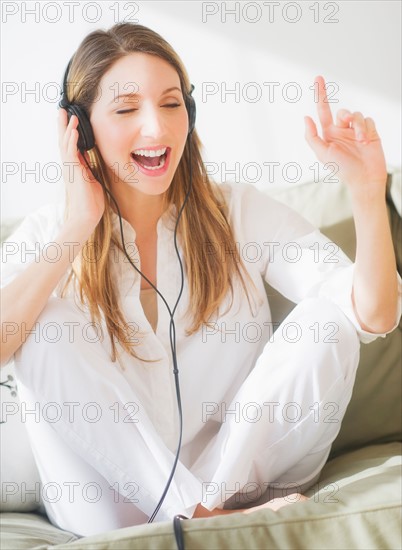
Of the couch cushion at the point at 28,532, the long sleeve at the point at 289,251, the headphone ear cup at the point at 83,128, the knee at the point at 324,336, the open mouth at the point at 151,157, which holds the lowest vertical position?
the couch cushion at the point at 28,532

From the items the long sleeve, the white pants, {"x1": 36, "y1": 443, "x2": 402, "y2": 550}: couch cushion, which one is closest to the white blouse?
the long sleeve

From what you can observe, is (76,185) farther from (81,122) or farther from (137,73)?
(137,73)

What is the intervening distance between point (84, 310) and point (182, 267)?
0.68 ft

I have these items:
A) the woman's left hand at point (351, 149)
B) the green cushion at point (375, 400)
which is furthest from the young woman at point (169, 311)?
the green cushion at point (375, 400)

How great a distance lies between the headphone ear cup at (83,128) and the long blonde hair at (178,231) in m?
0.02

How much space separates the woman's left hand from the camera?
1.19m

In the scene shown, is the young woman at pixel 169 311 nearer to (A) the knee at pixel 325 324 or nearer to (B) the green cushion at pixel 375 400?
(A) the knee at pixel 325 324

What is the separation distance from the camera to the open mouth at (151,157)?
134cm

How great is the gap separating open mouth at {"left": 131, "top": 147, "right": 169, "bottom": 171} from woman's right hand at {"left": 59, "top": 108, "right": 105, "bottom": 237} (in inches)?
3.8

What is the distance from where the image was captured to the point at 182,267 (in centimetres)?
142

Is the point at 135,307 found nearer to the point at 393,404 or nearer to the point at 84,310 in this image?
the point at 84,310

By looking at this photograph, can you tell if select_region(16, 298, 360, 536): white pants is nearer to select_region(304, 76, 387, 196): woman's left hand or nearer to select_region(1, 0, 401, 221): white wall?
select_region(304, 76, 387, 196): woman's left hand

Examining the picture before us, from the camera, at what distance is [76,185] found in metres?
1.34

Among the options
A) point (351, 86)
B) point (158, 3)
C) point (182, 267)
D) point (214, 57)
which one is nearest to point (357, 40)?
point (351, 86)
